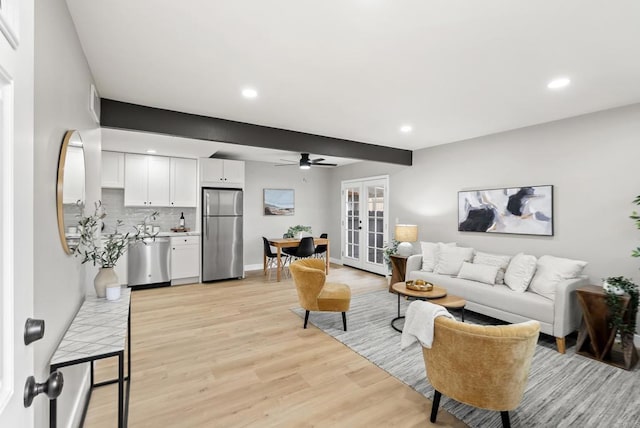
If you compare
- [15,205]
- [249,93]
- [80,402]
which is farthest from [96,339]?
[249,93]

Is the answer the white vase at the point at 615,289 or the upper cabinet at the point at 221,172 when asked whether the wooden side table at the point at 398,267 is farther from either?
the upper cabinet at the point at 221,172

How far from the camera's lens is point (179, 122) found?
11.5 ft

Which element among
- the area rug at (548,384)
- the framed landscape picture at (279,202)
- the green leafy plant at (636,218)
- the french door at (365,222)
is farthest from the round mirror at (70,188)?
the french door at (365,222)

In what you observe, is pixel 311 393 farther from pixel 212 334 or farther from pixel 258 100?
pixel 258 100

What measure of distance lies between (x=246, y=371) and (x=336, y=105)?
275cm

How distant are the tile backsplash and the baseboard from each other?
3523 mm

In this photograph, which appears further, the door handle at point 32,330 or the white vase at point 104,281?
the white vase at point 104,281

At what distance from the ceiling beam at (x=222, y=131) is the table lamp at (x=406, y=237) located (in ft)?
4.18

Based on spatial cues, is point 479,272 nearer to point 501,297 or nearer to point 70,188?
point 501,297

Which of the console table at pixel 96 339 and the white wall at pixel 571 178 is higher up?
the white wall at pixel 571 178

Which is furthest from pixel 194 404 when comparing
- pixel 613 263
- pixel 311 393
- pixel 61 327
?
pixel 613 263

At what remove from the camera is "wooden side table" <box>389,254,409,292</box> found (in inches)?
199

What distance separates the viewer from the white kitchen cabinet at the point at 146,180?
17.5 feet

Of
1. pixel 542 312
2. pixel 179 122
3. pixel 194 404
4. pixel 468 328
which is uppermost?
pixel 179 122
